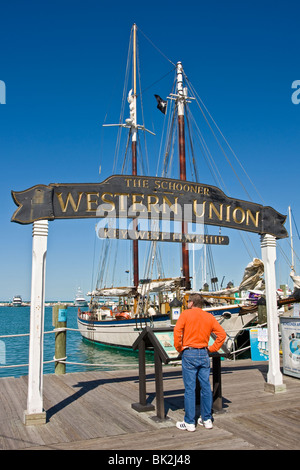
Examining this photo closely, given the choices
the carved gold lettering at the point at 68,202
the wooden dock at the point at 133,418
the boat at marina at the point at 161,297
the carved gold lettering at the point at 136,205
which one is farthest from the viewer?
the boat at marina at the point at 161,297

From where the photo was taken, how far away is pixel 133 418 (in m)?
5.79

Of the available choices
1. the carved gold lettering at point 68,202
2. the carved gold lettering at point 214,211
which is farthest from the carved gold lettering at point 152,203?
the carved gold lettering at point 68,202

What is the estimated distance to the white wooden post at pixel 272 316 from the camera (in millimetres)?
7391

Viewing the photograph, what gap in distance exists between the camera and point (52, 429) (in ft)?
17.5

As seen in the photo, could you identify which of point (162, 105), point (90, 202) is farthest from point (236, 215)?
point (162, 105)

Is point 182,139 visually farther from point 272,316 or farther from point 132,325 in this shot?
point 272,316

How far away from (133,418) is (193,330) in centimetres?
174

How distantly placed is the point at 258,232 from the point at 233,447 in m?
4.45

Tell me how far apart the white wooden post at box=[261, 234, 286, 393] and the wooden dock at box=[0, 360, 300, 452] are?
9.6 inches

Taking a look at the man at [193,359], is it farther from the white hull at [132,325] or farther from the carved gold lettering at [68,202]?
the white hull at [132,325]

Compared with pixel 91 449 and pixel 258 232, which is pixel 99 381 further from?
pixel 258 232

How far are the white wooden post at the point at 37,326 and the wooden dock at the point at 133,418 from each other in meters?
0.23

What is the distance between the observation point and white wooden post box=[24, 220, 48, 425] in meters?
5.59
